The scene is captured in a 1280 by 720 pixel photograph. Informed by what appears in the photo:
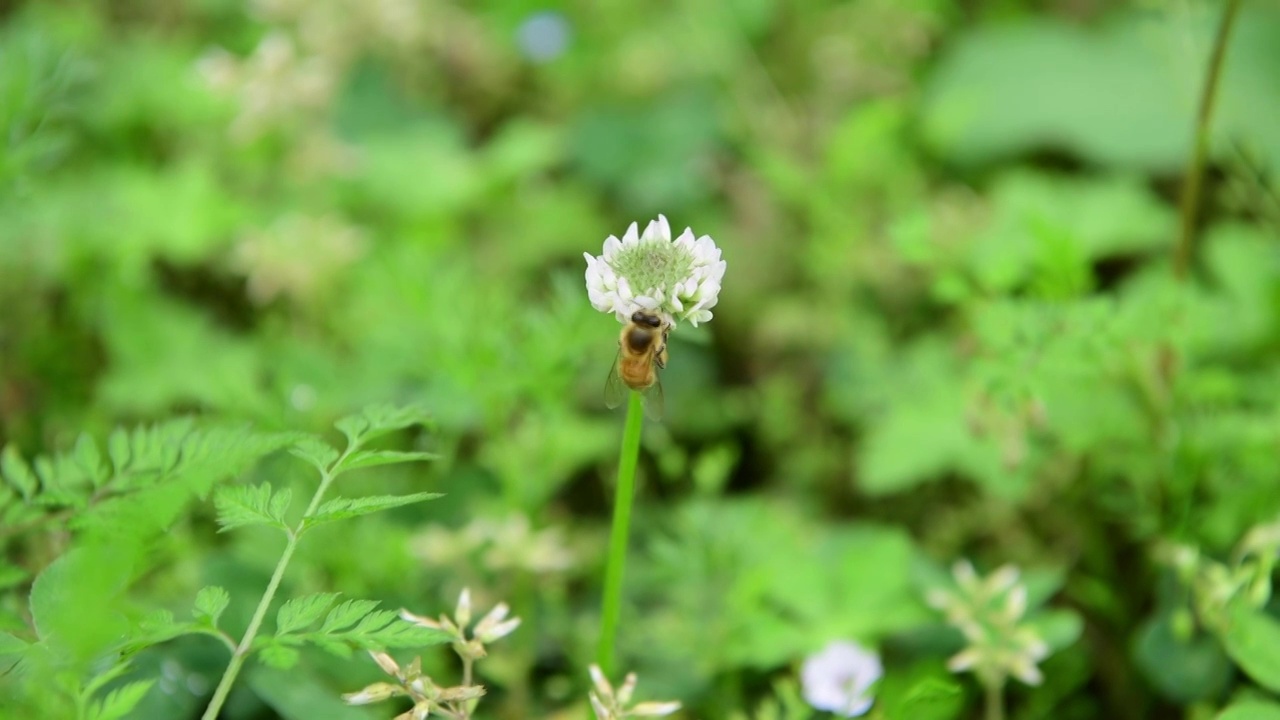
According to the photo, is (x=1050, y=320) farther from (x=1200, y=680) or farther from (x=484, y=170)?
(x=484, y=170)

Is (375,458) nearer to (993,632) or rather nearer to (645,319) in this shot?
(645,319)

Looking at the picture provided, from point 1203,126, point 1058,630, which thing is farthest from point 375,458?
point 1203,126

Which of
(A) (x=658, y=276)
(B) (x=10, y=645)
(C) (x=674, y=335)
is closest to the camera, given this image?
(B) (x=10, y=645)

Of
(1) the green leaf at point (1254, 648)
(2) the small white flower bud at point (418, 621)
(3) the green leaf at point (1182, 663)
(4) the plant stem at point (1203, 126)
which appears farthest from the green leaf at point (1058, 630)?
(2) the small white flower bud at point (418, 621)

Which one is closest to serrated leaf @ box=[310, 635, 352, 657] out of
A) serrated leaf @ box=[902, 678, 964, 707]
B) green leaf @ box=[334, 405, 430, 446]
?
green leaf @ box=[334, 405, 430, 446]

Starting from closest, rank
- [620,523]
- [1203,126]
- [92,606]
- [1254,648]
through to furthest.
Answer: [92,606] < [620,523] < [1254,648] < [1203,126]

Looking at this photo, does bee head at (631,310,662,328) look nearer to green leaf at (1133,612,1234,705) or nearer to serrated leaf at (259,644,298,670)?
serrated leaf at (259,644,298,670)

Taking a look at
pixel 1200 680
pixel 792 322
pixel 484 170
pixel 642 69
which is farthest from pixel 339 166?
pixel 1200 680
